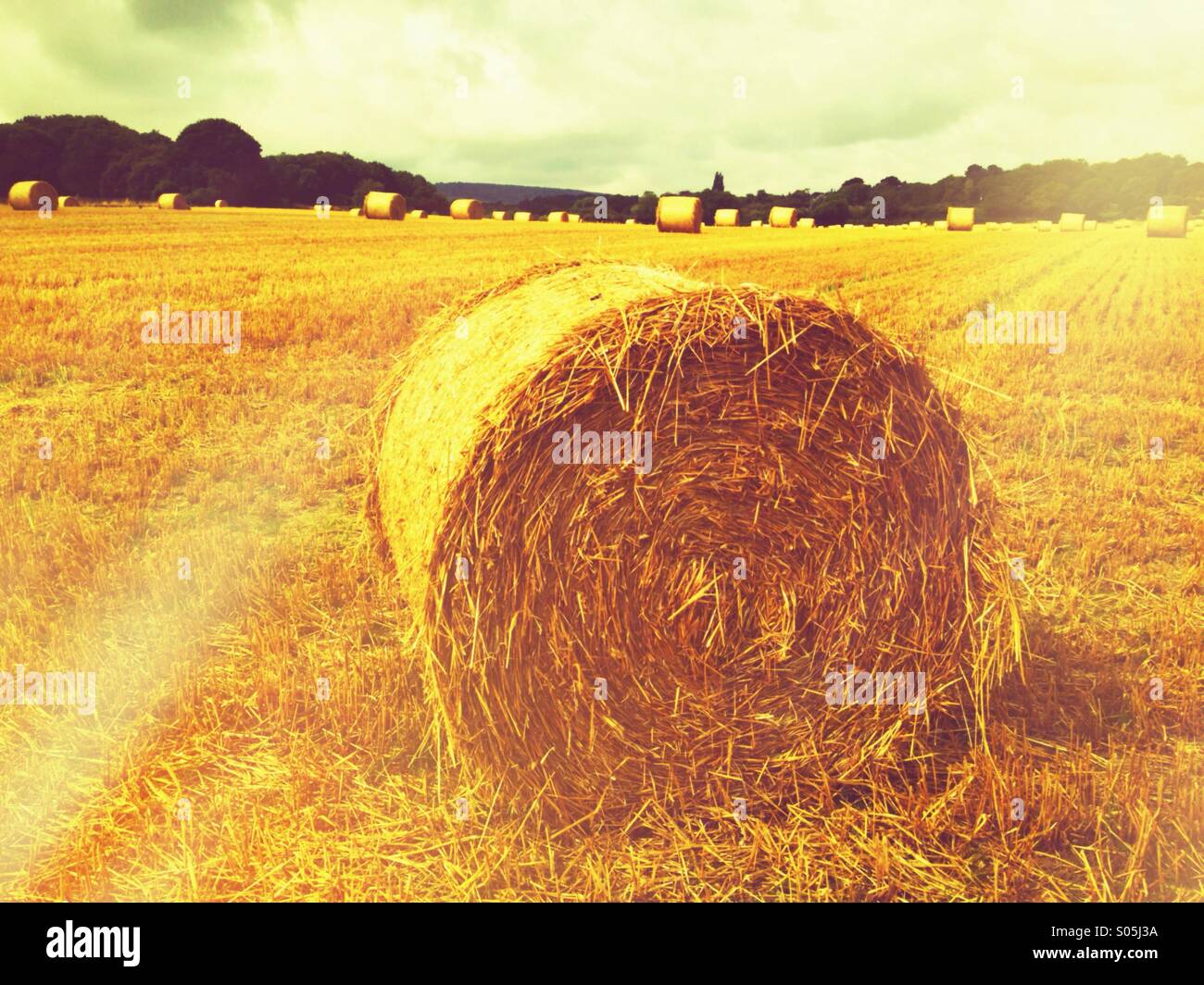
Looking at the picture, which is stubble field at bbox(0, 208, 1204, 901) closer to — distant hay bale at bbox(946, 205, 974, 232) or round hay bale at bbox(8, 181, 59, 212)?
round hay bale at bbox(8, 181, 59, 212)

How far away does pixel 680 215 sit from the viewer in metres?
39.0

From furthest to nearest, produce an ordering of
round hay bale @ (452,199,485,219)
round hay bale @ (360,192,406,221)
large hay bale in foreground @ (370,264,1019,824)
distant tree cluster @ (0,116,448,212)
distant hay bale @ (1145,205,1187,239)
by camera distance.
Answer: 1. distant tree cluster @ (0,116,448,212)
2. round hay bale @ (452,199,485,219)
3. round hay bale @ (360,192,406,221)
4. distant hay bale @ (1145,205,1187,239)
5. large hay bale in foreground @ (370,264,1019,824)

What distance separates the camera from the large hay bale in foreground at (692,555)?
387 cm

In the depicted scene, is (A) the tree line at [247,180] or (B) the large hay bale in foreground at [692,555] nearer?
(B) the large hay bale in foreground at [692,555]

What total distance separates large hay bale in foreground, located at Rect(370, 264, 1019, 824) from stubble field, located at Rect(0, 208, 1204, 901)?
0.74 ft

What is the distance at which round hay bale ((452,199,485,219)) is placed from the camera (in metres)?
53.7

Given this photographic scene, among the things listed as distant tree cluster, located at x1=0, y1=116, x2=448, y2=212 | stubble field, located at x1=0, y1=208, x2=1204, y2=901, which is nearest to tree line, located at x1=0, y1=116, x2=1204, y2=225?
distant tree cluster, located at x1=0, y1=116, x2=448, y2=212

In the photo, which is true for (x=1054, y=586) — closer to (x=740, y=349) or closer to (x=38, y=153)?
(x=740, y=349)

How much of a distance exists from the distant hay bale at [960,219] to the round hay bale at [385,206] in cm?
2934

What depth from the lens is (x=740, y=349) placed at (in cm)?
402

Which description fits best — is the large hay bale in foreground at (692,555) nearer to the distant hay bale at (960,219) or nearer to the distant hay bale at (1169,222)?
the distant hay bale at (1169,222)

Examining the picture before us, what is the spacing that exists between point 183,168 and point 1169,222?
66.3 metres

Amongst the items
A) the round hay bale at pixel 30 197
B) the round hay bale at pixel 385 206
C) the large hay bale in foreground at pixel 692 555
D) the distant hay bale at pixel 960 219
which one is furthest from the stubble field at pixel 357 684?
the distant hay bale at pixel 960 219

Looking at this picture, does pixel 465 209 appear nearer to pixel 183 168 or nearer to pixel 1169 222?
pixel 183 168
